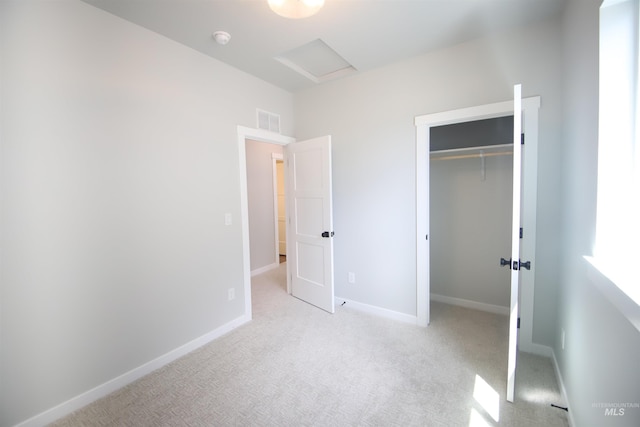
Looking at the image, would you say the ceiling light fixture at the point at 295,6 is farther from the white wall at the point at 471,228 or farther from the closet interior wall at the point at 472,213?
the white wall at the point at 471,228

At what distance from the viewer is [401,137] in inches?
109

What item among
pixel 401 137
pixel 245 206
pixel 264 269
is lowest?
pixel 264 269

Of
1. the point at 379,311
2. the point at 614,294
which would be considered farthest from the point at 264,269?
the point at 614,294

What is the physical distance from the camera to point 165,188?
2246 mm

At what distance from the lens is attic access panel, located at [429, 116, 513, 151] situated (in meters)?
2.92

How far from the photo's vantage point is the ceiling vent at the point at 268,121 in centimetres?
307

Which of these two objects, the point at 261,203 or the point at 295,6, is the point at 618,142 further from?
the point at 261,203

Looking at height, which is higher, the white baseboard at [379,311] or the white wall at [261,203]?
the white wall at [261,203]

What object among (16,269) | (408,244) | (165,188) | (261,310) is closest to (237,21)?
(165,188)

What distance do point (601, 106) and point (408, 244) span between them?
1.83 metres

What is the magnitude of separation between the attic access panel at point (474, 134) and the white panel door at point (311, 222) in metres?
1.44

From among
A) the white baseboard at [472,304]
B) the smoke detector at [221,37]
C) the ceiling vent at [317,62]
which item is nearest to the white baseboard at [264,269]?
the white baseboard at [472,304]

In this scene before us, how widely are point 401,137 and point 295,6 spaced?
66.4 inches

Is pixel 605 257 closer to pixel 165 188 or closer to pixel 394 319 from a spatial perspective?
pixel 394 319
